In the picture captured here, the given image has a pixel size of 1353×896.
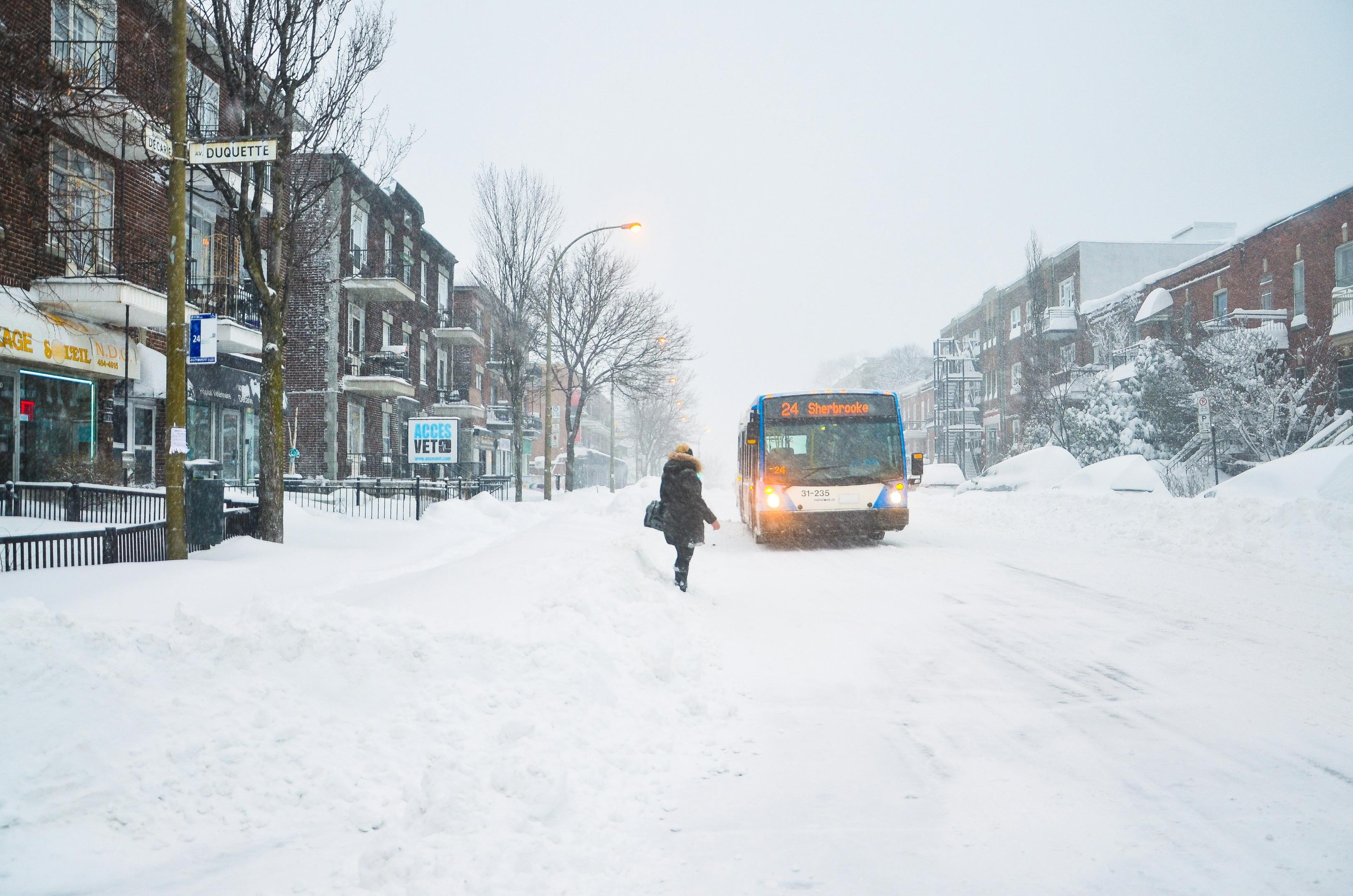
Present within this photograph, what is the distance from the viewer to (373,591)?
304 inches

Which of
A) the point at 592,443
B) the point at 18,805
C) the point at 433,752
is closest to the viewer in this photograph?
the point at 18,805

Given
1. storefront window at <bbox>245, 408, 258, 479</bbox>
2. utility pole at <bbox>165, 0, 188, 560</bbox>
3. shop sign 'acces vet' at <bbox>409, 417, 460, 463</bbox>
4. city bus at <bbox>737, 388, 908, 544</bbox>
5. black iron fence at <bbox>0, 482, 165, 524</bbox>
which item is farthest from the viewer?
storefront window at <bbox>245, 408, 258, 479</bbox>

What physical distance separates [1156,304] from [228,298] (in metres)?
35.9

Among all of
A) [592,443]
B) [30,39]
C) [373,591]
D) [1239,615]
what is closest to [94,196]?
[30,39]

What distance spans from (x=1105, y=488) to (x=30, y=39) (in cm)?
2297

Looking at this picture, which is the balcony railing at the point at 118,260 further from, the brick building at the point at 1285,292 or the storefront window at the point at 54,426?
the brick building at the point at 1285,292

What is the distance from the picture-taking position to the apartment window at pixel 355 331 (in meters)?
30.7

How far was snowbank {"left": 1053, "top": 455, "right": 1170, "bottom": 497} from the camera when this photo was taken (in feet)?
70.3

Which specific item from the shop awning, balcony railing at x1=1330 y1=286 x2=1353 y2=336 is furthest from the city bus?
balcony railing at x1=1330 y1=286 x2=1353 y2=336

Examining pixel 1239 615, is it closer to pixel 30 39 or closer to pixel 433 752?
pixel 433 752

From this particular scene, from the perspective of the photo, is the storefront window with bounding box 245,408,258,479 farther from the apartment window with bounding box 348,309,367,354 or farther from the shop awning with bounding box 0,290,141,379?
the shop awning with bounding box 0,290,141,379

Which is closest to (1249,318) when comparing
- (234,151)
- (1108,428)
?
(1108,428)

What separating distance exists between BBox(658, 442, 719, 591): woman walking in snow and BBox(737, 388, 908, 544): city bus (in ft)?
17.1

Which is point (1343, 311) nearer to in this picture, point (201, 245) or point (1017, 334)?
point (1017, 334)
